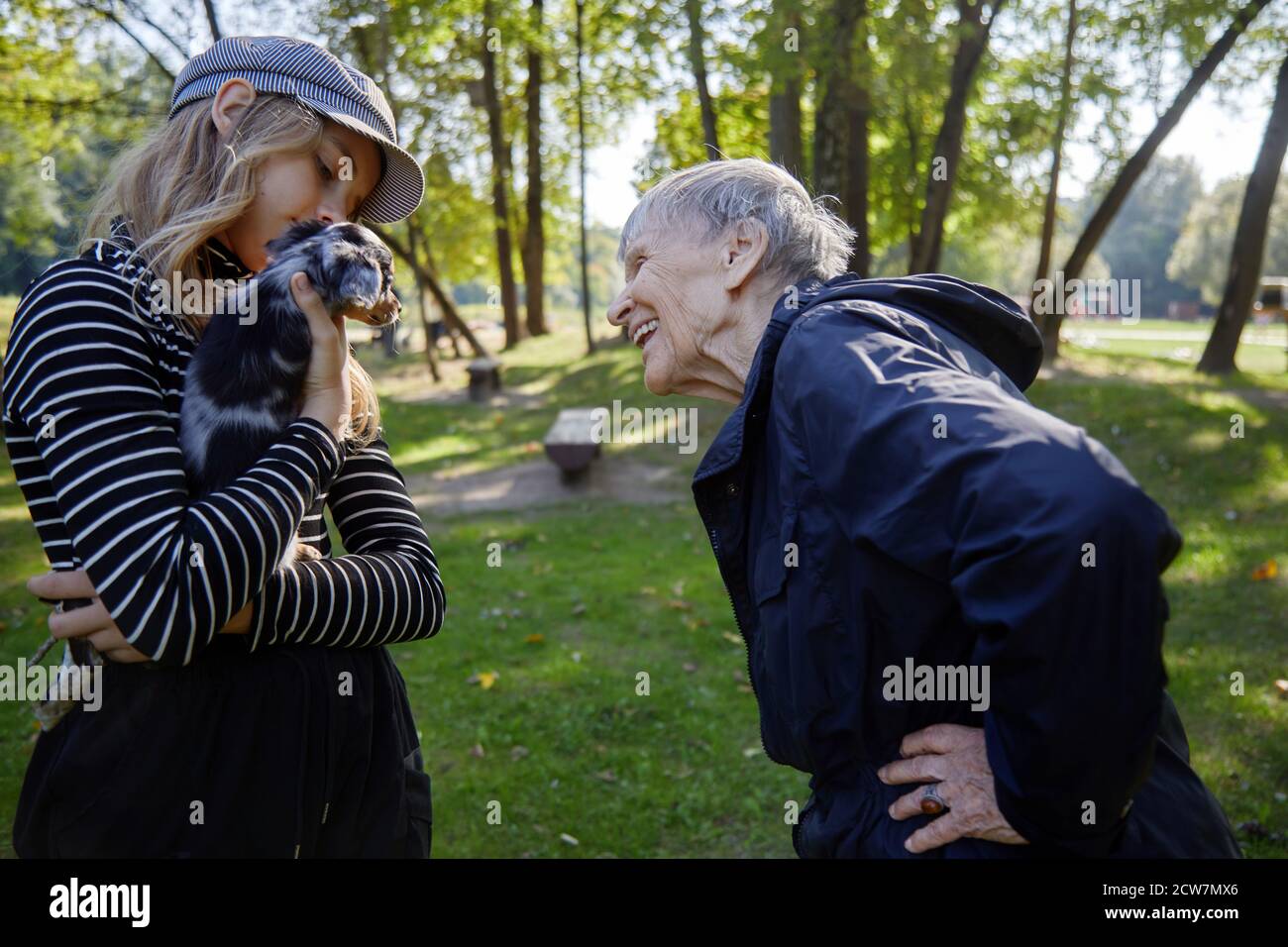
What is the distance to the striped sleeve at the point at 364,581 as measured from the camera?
2.06 metres

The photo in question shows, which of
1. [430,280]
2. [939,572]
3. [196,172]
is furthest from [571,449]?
[430,280]

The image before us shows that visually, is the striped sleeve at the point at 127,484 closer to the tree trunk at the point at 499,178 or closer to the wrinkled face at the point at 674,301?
the wrinkled face at the point at 674,301

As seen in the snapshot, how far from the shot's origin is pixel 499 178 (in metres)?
27.2

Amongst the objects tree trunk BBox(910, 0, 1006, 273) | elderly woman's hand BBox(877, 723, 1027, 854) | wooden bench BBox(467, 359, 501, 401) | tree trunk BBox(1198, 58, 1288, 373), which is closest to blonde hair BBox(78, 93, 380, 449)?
elderly woman's hand BBox(877, 723, 1027, 854)

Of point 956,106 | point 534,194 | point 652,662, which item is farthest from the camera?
point 534,194

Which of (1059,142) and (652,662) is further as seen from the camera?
(1059,142)

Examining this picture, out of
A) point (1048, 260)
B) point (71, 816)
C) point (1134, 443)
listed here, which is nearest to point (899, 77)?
point (1134, 443)

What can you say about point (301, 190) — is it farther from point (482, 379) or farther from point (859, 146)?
point (482, 379)

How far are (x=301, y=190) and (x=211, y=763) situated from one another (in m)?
1.38

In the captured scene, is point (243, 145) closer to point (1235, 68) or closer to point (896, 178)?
point (1235, 68)

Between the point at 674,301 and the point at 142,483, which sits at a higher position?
the point at 674,301

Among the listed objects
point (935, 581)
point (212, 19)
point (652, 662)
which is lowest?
point (652, 662)

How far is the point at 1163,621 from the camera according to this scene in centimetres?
152

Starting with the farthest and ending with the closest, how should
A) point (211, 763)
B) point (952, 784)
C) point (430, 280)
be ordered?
point (430, 280) → point (211, 763) → point (952, 784)
